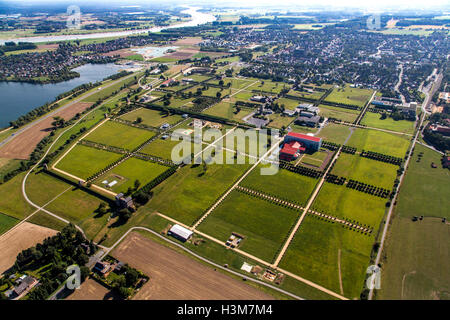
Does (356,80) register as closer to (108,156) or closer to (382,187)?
(382,187)

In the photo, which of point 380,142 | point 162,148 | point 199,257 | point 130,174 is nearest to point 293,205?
point 199,257

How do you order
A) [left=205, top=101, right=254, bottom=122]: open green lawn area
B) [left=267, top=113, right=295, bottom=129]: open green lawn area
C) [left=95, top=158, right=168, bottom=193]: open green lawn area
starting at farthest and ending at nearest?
[left=205, top=101, right=254, bottom=122]: open green lawn area < [left=267, top=113, right=295, bottom=129]: open green lawn area < [left=95, top=158, right=168, bottom=193]: open green lawn area

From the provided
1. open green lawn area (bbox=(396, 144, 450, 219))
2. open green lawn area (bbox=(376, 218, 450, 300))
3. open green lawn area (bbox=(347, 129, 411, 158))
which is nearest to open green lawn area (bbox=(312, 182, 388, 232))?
open green lawn area (bbox=(376, 218, 450, 300))

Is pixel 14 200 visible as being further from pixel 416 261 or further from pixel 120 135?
pixel 416 261

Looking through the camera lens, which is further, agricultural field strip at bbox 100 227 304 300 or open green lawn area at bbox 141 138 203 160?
open green lawn area at bbox 141 138 203 160

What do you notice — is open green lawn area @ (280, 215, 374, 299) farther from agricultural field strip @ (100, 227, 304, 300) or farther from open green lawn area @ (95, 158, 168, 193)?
open green lawn area @ (95, 158, 168, 193)

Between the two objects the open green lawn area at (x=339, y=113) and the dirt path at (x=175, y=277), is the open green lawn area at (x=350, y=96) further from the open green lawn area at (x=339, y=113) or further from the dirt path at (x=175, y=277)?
the dirt path at (x=175, y=277)

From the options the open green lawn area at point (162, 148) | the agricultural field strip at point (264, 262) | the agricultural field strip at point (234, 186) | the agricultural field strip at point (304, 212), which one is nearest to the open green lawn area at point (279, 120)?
the agricultural field strip at point (234, 186)

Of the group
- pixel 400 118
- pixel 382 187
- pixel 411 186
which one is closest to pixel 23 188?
pixel 382 187
